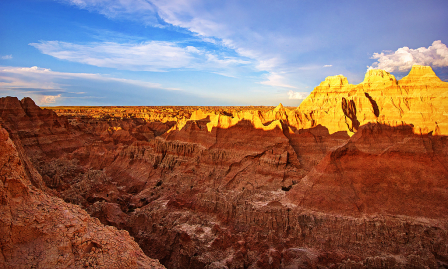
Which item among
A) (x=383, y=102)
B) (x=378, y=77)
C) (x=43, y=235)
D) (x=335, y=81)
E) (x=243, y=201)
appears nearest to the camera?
(x=43, y=235)

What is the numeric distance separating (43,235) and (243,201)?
19489 mm

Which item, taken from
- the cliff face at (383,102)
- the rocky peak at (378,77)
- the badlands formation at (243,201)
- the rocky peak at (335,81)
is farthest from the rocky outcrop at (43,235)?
the rocky peak at (335,81)

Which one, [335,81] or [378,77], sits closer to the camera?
[378,77]

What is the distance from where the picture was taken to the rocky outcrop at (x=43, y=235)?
799 centimetres

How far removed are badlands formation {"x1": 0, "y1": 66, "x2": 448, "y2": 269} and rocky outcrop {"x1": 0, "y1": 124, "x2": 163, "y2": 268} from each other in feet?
0.12

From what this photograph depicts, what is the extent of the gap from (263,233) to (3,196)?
708 inches

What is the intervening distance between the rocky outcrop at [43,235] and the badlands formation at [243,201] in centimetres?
4

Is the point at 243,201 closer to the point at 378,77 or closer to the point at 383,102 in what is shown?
the point at 383,102

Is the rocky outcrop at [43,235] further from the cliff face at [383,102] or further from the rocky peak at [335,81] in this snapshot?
the rocky peak at [335,81]

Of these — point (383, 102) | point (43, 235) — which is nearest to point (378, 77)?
point (383, 102)

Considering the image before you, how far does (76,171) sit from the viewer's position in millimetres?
39031

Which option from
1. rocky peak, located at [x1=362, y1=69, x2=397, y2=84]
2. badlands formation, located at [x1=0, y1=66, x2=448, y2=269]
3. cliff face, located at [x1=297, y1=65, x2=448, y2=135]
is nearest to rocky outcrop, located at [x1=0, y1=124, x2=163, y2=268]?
badlands formation, located at [x1=0, y1=66, x2=448, y2=269]

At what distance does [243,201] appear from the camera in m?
25.9

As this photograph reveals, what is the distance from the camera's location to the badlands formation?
933cm
